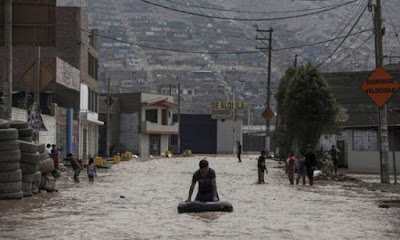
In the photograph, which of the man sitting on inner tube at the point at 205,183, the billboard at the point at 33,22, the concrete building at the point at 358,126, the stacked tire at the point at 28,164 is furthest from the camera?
the concrete building at the point at 358,126

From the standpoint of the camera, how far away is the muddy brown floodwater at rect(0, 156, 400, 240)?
1396 cm

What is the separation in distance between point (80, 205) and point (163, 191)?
21.8 feet

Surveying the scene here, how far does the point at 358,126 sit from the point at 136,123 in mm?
48474

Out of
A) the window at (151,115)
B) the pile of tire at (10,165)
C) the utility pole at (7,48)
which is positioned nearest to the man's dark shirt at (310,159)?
the utility pole at (7,48)

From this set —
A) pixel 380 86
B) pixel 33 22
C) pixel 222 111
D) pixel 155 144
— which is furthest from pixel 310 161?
pixel 222 111

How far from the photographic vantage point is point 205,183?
57.8ft

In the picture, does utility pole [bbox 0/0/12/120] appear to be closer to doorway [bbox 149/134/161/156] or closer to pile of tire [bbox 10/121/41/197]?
pile of tire [bbox 10/121/41/197]

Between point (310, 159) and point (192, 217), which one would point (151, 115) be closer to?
point (310, 159)

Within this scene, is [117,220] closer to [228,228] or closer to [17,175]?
[228,228]

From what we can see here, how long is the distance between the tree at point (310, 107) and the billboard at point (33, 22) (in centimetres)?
1827

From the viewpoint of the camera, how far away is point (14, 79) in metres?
52.9

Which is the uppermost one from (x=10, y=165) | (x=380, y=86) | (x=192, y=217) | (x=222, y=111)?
(x=222, y=111)

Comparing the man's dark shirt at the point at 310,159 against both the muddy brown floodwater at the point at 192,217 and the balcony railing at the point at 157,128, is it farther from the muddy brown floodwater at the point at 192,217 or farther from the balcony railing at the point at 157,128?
the balcony railing at the point at 157,128

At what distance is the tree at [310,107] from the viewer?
134 feet
